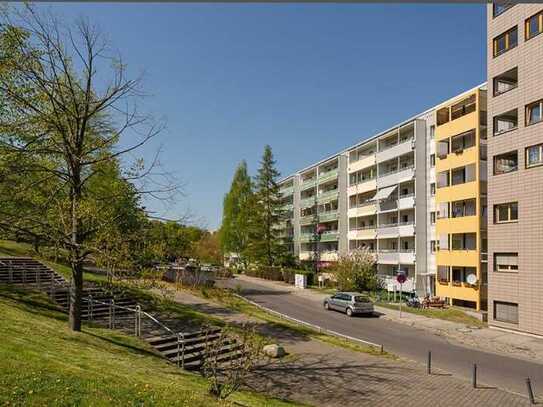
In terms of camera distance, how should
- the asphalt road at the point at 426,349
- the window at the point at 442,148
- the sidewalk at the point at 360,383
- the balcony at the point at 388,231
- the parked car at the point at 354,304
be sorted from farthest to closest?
the balcony at the point at 388,231
the window at the point at 442,148
the parked car at the point at 354,304
the asphalt road at the point at 426,349
the sidewalk at the point at 360,383

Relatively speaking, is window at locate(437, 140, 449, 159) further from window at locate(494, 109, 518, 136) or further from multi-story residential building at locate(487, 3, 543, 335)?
multi-story residential building at locate(487, 3, 543, 335)

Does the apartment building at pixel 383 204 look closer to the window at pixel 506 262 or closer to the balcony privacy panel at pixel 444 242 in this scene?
the balcony privacy panel at pixel 444 242

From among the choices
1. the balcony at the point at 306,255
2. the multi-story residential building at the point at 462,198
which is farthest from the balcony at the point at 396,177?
the balcony at the point at 306,255

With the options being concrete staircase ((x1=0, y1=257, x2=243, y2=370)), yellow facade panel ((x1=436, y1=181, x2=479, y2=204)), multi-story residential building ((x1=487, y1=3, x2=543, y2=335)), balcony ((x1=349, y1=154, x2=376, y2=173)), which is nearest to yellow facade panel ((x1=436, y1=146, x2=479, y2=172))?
yellow facade panel ((x1=436, y1=181, x2=479, y2=204))

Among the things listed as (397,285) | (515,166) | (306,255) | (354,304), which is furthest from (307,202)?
(515,166)

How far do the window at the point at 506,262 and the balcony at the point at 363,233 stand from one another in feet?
72.7

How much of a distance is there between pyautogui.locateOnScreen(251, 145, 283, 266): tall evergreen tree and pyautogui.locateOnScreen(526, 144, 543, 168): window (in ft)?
139

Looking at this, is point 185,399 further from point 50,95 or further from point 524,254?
point 524,254

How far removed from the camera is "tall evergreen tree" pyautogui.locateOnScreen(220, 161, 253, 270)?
2913 inches

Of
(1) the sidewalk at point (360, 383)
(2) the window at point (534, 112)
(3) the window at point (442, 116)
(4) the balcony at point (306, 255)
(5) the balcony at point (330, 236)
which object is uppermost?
(3) the window at point (442, 116)

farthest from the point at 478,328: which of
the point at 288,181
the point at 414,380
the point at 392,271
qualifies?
the point at 288,181

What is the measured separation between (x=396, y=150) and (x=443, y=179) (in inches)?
346

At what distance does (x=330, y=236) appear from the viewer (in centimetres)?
6131

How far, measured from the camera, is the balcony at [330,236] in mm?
60250
